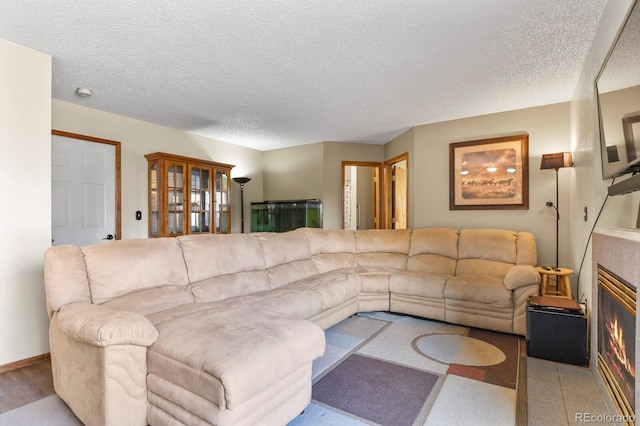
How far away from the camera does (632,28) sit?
138 cm

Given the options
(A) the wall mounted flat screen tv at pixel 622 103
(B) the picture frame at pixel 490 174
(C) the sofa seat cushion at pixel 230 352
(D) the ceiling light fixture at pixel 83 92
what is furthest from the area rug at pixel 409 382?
(D) the ceiling light fixture at pixel 83 92

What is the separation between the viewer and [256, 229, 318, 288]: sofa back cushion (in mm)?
3154

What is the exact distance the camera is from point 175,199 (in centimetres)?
428

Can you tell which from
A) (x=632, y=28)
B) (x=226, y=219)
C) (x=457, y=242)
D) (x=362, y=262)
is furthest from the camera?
(x=226, y=219)

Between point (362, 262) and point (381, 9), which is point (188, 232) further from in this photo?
point (381, 9)

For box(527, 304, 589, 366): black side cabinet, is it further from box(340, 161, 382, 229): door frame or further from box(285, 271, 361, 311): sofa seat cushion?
box(340, 161, 382, 229): door frame

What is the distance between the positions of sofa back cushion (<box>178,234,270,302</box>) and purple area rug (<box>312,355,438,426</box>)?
1.01m

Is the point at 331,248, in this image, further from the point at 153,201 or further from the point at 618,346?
the point at 618,346

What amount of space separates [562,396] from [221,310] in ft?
7.19

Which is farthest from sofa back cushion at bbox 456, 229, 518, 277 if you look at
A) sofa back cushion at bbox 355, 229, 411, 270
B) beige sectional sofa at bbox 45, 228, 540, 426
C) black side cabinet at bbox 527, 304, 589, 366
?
black side cabinet at bbox 527, 304, 589, 366

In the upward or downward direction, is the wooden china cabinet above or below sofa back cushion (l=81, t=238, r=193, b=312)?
above

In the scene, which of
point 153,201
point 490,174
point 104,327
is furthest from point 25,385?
point 490,174

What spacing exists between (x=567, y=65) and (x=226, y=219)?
449 cm

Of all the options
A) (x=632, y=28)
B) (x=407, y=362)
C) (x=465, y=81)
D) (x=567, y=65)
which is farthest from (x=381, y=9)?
(x=407, y=362)
